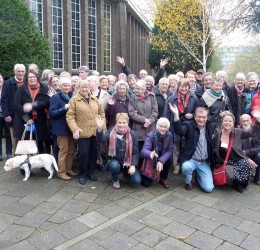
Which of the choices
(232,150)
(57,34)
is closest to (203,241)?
(232,150)

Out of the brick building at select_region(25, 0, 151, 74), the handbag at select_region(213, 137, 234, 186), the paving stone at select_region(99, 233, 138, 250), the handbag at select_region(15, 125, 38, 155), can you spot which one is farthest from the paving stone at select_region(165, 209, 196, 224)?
the brick building at select_region(25, 0, 151, 74)

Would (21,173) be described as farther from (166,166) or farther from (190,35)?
(190,35)

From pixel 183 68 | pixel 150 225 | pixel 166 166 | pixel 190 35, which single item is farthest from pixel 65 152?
pixel 183 68

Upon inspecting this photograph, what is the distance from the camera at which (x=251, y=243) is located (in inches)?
137

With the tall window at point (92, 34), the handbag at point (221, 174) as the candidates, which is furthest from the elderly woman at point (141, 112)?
the tall window at point (92, 34)

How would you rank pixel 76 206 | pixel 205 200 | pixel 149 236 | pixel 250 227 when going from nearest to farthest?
1. pixel 149 236
2. pixel 250 227
3. pixel 76 206
4. pixel 205 200

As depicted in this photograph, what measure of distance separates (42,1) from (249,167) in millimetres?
17851

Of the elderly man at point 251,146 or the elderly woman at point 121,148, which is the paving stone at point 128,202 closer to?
the elderly woman at point 121,148

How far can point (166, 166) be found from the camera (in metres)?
5.14

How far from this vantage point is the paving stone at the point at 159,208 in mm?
4285

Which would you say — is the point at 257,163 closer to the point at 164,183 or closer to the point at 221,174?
the point at 221,174

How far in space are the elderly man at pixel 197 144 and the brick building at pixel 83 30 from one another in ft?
49.6

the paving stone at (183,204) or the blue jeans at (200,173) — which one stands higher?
the blue jeans at (200,173)

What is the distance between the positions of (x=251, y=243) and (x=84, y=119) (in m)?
3.12
